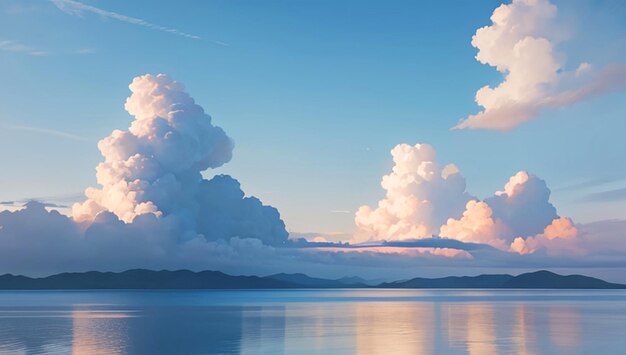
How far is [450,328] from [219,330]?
1227 inches

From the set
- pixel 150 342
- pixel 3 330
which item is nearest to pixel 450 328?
pixel 150 342

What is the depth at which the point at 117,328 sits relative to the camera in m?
95.9

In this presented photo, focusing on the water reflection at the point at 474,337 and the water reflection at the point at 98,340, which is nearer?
the water reflection at the point at 98,340

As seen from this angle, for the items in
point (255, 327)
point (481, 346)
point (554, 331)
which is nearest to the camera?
point (481, 346)

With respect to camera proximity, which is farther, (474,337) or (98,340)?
(474,337)

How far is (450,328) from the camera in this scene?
92875 mm

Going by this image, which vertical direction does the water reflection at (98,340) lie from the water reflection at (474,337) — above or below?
below

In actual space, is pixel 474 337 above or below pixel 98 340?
above

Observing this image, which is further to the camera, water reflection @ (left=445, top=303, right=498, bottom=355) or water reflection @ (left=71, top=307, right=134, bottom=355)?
water reflection @ (left=445, top=303, right=498, bottom=355)

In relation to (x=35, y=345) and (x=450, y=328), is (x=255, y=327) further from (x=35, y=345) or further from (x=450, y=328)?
(x=35, y=345)

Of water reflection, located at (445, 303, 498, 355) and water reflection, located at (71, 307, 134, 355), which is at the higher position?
water reflection, located at (445, 303, 498, 355)

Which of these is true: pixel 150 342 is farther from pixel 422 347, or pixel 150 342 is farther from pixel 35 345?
pixel 422 347

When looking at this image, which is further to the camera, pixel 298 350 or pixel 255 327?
pixel 255 327

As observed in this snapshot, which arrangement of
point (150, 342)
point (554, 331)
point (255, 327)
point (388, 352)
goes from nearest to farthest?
1. point (388, 352)
2. point (150, 342)
3. point (554, 331)
4. point (255, 327)
